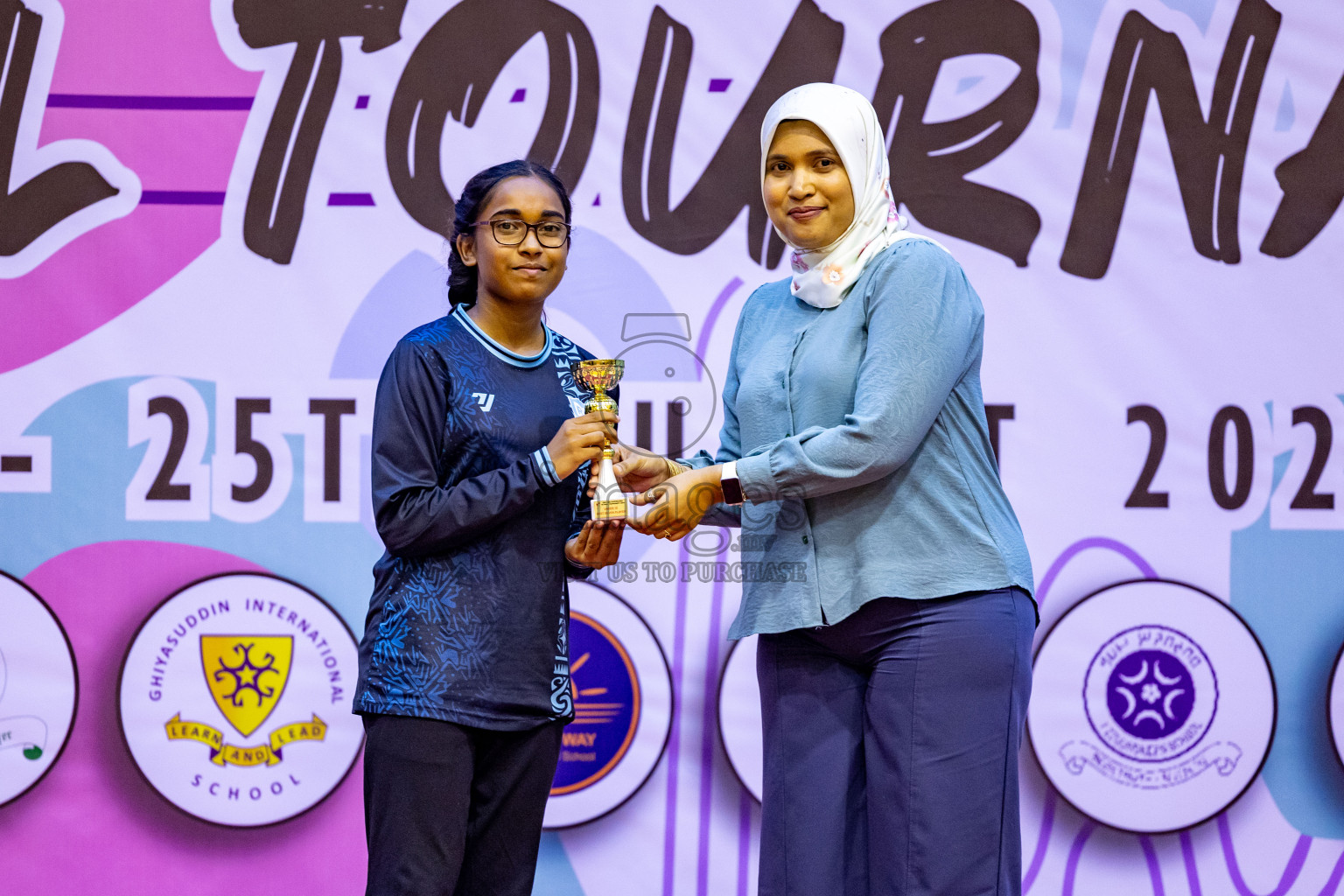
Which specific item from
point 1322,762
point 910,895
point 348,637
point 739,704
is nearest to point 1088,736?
point 1322,762

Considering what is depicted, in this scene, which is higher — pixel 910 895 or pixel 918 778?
pixel 918 778

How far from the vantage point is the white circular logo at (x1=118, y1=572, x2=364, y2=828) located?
2.95 meters

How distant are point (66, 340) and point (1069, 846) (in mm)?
2967

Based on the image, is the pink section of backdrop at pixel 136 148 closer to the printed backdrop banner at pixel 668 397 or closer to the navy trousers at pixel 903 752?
the printed backdrop banner at pixel 668 397

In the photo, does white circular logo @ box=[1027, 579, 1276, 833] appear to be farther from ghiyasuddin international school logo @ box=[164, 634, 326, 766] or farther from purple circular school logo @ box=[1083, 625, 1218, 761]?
ghiyasuddin international school logo @ box=[164, 634, 326, 766]

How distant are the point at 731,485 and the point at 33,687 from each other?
2.18 metres

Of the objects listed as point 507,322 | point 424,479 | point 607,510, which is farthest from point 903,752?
point 507,322

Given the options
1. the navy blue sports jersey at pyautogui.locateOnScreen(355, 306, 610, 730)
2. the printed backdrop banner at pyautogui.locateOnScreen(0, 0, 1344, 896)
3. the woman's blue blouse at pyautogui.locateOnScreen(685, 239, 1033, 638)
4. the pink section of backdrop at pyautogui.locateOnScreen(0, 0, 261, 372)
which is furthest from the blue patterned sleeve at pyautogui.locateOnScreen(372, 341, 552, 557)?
the pink section of backdrop at pyautogui.locateOnScreen(0, 0, 261, 372)

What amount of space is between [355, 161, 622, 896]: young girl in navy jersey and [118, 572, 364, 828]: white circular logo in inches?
43.0

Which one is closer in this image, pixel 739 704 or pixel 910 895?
pixel 910 895

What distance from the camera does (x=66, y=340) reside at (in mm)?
2977

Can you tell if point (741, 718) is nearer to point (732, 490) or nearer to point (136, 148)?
point (732, 490)

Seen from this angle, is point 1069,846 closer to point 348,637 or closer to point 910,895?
point 910,895

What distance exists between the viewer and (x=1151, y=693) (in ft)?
9.69
